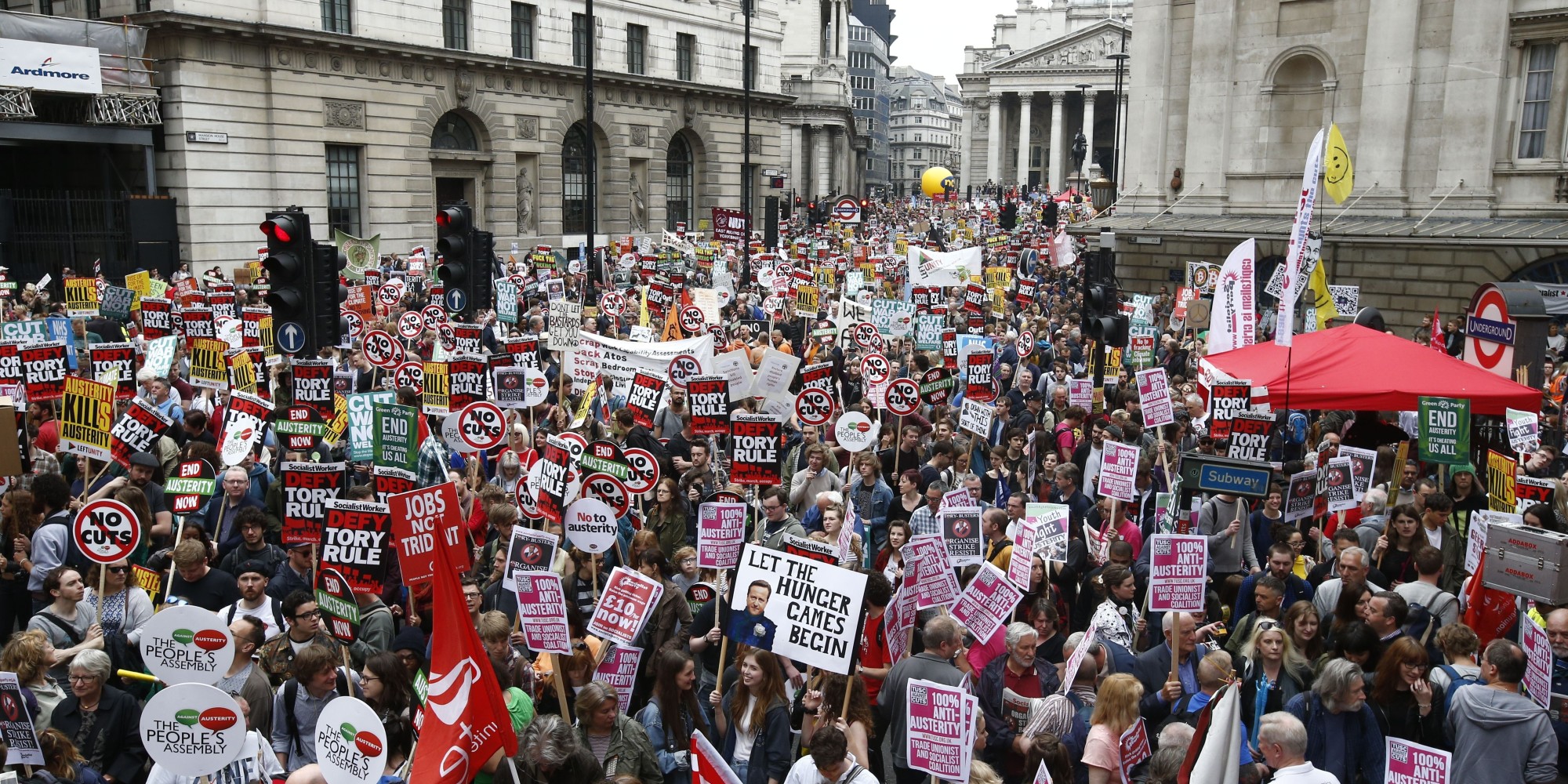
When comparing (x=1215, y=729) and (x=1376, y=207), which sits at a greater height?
(x=1376, y=207)

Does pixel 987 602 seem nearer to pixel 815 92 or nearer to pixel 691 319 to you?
pixel 691 319

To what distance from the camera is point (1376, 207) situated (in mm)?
27406

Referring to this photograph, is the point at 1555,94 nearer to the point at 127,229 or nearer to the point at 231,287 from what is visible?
the point at 231,287

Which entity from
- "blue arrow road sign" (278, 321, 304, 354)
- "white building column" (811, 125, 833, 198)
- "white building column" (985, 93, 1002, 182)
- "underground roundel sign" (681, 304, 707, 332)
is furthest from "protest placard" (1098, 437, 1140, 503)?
"white building column" (985, 93, 1002, 182)

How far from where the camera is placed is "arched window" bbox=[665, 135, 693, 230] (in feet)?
167

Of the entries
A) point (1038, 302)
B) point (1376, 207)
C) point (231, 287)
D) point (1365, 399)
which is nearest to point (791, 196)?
point (1038, 302)

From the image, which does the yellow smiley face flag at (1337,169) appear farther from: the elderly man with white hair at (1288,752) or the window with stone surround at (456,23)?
the window with stone surround at (456,23)

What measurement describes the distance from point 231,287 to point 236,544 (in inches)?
540

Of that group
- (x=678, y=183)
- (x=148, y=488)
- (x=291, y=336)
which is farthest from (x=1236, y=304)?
(x=678, y=183)

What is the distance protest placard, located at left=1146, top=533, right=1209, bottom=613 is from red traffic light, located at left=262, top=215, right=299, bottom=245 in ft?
29.4

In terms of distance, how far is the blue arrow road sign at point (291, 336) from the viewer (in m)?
13.6

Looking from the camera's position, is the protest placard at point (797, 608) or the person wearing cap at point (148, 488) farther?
the person wearing cap at point (148, 488)

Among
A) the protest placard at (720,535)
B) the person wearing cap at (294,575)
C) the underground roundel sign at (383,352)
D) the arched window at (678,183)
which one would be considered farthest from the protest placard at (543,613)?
the arched window at (678,183)

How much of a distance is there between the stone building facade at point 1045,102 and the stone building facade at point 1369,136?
7735 centimetres
